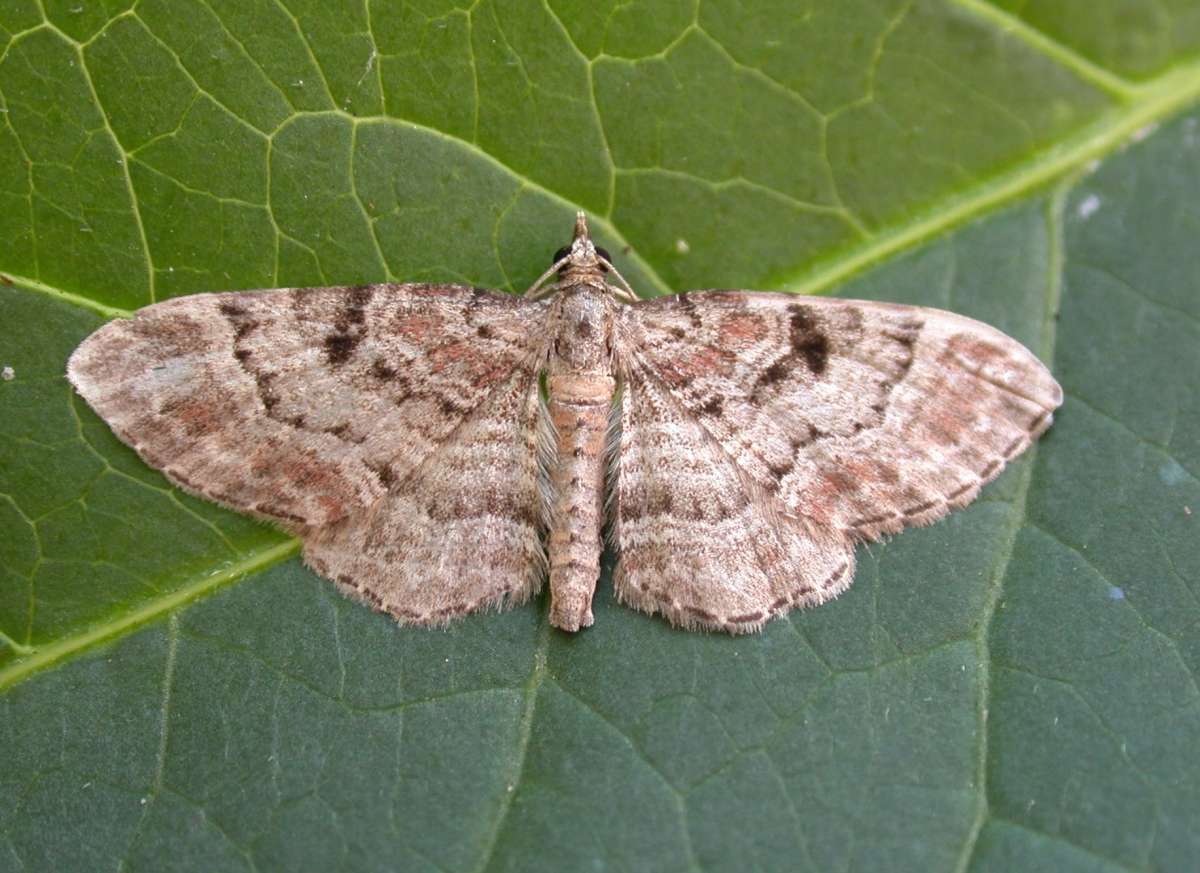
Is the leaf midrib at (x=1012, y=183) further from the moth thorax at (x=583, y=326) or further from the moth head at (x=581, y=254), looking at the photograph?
the moth thorax at (x=583, y=326)

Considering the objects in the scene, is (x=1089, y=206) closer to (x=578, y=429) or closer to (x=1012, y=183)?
(x=1012, y=183)

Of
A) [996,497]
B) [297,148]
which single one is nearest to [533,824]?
[996,497]

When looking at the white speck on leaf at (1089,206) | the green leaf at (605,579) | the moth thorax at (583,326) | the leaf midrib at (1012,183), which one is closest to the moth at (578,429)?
the moth thorax at (583,326)

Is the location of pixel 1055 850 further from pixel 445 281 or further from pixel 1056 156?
pixel 445 281

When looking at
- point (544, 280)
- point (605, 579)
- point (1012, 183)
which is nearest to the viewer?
point (605, 579)

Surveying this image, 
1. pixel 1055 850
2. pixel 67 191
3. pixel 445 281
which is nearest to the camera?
pixel 1055 850

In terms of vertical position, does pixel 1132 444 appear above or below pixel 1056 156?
below

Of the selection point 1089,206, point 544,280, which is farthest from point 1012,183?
point 544,280

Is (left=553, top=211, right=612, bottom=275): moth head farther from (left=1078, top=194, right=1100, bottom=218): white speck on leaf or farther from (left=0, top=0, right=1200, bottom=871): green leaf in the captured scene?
Answer: (left=1078, top=194, right=1100, bottom=218): white speck on leaf
